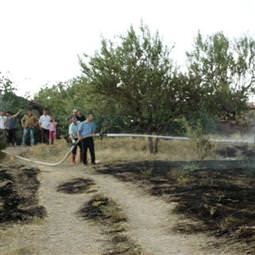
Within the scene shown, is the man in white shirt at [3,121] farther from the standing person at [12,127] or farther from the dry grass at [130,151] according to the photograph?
the dry grass at [130,151]

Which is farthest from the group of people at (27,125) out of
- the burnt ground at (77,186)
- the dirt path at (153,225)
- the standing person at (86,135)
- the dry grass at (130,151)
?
the dirt path at (153,225)

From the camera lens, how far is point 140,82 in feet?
81.0

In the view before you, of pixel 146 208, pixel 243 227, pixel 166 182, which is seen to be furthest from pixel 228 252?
pixel 166 182

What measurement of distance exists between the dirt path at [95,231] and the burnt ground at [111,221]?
10 centimetres

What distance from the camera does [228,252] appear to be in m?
6.22

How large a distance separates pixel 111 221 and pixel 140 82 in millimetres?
16757

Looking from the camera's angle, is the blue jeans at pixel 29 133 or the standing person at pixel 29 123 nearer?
the standing person at pixel 29 123

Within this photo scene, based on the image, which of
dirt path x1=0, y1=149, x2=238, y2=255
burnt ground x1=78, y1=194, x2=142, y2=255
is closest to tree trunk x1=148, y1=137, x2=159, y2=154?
dirt path x1=0, y1=149, x2=238, y2=255

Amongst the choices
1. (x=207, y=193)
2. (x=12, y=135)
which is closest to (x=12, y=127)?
(x=12, y=135)

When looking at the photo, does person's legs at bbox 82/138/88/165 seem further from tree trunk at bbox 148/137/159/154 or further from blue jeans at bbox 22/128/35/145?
tree trunk at bbox 148/137/159/154

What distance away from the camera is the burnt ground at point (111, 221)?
22.1 feet

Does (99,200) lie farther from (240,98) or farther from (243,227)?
(240,98)

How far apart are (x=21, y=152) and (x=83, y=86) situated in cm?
551

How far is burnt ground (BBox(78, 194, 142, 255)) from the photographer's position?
675 centimetres
